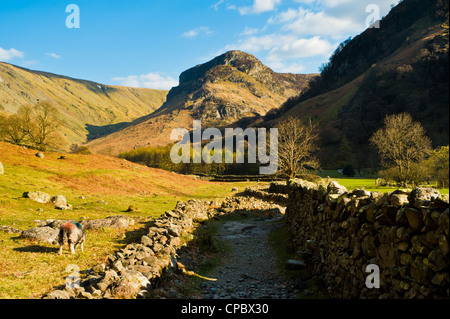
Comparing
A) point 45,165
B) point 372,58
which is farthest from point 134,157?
point 372,58

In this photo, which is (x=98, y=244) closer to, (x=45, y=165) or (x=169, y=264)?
(x=169, y=264)

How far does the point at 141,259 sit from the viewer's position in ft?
31.0

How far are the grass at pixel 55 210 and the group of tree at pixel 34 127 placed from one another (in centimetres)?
1962

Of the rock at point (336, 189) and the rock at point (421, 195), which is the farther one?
the rock at point (336, 189)

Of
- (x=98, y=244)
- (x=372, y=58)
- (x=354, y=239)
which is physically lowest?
(x=98, y=244)

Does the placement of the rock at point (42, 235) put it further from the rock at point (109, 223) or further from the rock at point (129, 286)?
the rock at point (129, 286)

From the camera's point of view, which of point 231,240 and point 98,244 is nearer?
point 98,244

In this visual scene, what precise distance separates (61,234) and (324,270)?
1071 centimetres

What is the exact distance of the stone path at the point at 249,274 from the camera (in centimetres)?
901

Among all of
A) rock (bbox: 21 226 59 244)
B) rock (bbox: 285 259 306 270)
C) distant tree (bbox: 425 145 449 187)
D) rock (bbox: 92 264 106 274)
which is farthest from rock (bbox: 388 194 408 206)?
rock (bbox: 21 226 59 244)

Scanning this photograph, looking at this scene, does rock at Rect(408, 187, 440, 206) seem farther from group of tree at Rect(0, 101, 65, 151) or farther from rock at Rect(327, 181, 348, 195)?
group of tree at Rect(0, 101, 65, 151)

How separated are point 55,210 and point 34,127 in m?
53.1

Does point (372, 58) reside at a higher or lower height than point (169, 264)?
higher

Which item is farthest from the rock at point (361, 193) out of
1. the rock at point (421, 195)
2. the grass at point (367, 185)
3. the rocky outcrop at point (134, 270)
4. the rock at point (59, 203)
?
the rock at point (59, 203)
